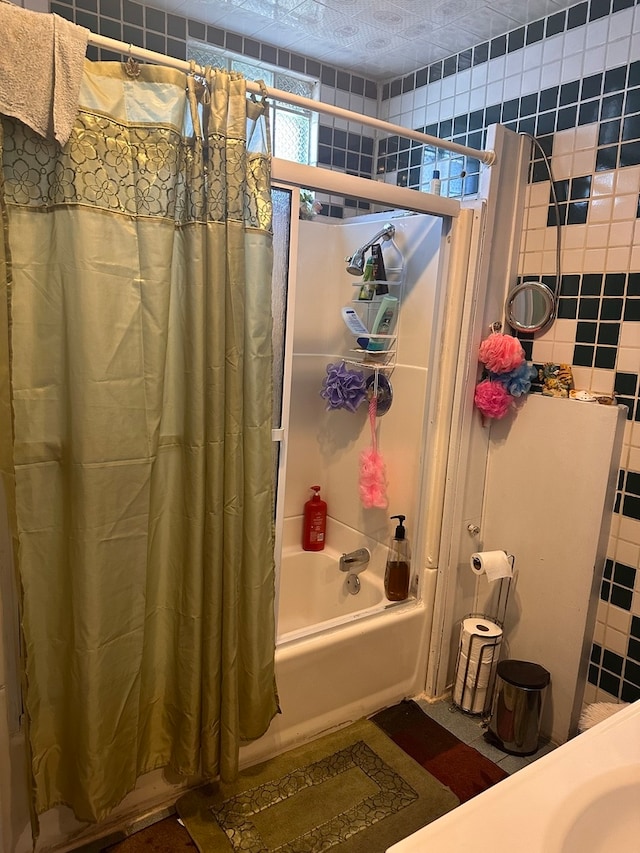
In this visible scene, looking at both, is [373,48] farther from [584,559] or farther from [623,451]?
[584,559]

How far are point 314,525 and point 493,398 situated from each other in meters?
1.01

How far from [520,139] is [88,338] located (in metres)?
1.56

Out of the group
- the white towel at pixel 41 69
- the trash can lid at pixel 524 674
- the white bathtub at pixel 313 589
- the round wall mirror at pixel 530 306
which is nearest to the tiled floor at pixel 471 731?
the trash can lid at pixel 524 674

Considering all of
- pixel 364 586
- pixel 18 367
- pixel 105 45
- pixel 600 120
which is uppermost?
pixel 600 120

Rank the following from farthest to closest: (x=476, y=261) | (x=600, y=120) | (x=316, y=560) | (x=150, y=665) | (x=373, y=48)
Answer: (x=316, y=560) → (x=373, y=48) → (x=476, y=261) → (x=600, y=120) → (x=150, y=665)

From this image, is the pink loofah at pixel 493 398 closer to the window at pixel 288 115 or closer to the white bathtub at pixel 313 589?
the white bathtub at pixel 313 589

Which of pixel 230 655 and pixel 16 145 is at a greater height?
pixel 16 145

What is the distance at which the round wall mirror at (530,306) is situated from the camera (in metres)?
1.98

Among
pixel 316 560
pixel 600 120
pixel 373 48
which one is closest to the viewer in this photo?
pixel 600 120

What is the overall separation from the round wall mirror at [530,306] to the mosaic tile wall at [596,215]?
0.12 ft

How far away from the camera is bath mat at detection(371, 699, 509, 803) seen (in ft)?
6.08

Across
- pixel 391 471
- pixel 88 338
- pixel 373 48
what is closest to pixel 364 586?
pixel 391 471

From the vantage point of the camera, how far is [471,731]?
6.86 feet

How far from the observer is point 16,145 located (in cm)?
119
